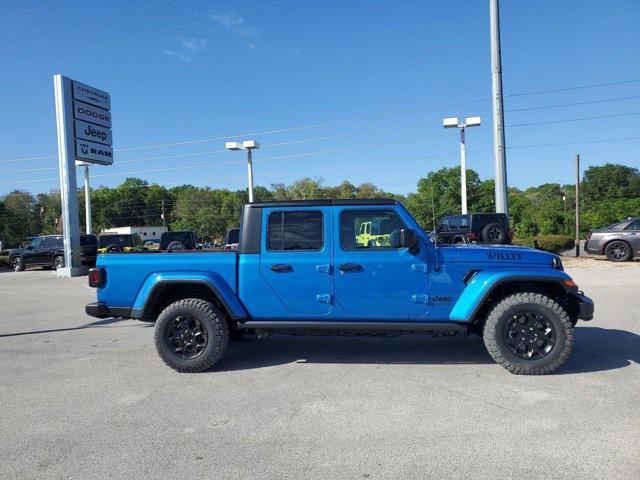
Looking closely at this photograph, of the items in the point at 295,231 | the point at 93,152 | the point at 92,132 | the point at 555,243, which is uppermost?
the point at 92,132

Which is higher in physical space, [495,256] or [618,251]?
[495,256]

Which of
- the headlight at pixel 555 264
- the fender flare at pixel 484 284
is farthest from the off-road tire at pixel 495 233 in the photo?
the fender flare at pixel 484 284

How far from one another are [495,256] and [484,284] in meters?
0.36

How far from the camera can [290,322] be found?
5.05 m

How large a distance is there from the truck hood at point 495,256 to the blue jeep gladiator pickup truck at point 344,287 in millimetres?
11

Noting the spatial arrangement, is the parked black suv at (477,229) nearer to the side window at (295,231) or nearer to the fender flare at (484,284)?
the fender flare at (484,284)

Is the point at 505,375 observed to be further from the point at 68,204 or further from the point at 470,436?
the point at 68,204

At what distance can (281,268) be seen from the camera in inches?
197

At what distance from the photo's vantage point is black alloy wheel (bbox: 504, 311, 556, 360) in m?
4.77

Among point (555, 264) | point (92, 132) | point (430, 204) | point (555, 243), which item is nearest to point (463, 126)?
point (555, 243)

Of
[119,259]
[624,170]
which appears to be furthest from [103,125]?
[624,170]

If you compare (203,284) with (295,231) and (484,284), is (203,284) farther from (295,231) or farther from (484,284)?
(484,284)

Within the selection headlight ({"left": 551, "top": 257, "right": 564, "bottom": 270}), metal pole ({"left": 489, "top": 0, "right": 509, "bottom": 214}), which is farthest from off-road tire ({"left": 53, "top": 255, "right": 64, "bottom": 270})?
headlight ({"left": 551, "top": 257, "right": 564, "bottom": 270})

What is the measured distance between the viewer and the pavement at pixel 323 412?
3.10 meters
